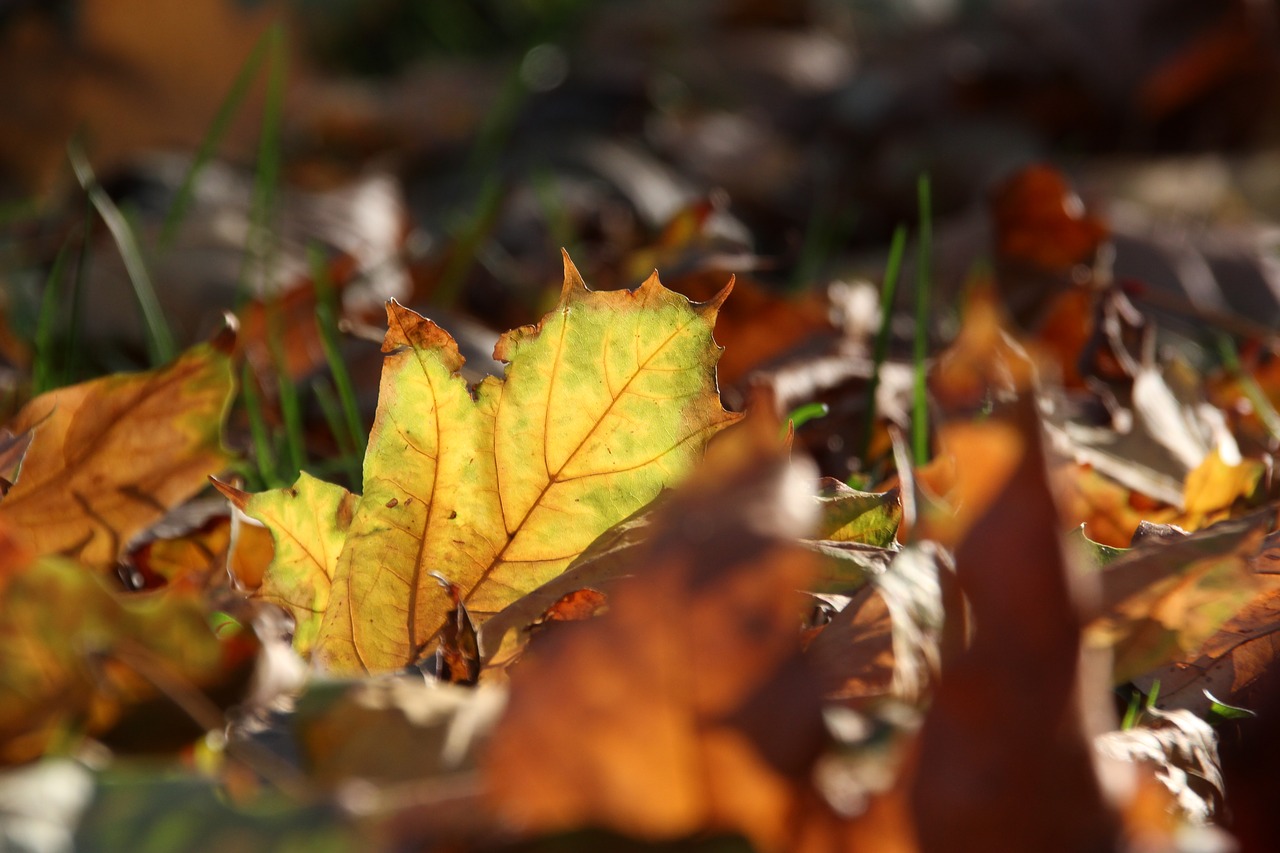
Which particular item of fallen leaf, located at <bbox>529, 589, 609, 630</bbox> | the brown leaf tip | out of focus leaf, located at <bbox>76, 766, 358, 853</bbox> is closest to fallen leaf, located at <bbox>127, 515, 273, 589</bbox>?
the brown leaf tip

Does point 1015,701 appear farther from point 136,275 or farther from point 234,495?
point 136,275

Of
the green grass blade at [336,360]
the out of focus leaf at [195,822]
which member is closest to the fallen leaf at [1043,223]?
the green grass blade at [336,360]

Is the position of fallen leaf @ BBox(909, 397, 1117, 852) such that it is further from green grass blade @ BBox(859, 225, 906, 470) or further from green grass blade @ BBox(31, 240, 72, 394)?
green grass blade @ BBox(31, 240, 72, 394)

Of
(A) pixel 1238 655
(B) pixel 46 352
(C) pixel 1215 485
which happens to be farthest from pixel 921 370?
(B) pixel 46 352

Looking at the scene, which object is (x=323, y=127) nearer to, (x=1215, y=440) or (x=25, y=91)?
(x=25, y=91)

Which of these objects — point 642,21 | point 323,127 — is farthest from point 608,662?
point 642,21

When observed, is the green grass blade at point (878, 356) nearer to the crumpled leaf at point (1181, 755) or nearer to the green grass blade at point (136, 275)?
the crumpled leaf at point (1181, 755)

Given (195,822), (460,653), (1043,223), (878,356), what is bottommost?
(1043,223)
